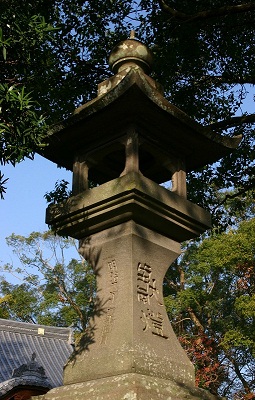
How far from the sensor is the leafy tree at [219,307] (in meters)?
16.7

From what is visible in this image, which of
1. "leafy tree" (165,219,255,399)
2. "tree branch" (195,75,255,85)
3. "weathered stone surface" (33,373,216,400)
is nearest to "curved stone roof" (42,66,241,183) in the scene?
"weathered stone surface" (33,373,216,400)

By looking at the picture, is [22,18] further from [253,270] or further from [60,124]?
[253,270]

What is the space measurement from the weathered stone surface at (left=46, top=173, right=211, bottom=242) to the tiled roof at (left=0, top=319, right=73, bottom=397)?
41.2 ft

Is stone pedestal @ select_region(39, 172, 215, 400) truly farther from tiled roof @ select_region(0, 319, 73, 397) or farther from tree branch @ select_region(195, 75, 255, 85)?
tiled roof @ select_region(0, 319, 73, 397)

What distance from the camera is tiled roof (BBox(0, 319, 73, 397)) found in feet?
54.6

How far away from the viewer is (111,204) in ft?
13.1

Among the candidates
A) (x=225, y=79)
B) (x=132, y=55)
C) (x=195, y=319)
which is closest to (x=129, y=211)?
(x=132, y=55)

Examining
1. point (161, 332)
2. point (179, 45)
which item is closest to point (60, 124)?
point (161, 332)

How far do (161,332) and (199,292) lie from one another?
53.1 feet

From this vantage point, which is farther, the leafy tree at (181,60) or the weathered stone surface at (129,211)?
the leafy tree at (181,60)

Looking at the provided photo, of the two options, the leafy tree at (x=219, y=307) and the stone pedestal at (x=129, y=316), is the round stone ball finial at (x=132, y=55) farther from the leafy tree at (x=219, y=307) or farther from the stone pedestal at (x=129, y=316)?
the leafy tree at (x=219, y=307)

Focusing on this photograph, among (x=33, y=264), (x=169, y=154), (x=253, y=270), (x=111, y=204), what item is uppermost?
(x=33, y=264)

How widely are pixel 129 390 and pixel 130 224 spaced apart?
4.13 feet

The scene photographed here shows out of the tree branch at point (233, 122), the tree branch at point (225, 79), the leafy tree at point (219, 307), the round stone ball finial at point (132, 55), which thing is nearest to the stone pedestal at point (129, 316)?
the round stone ball finial at point (132, 55)
